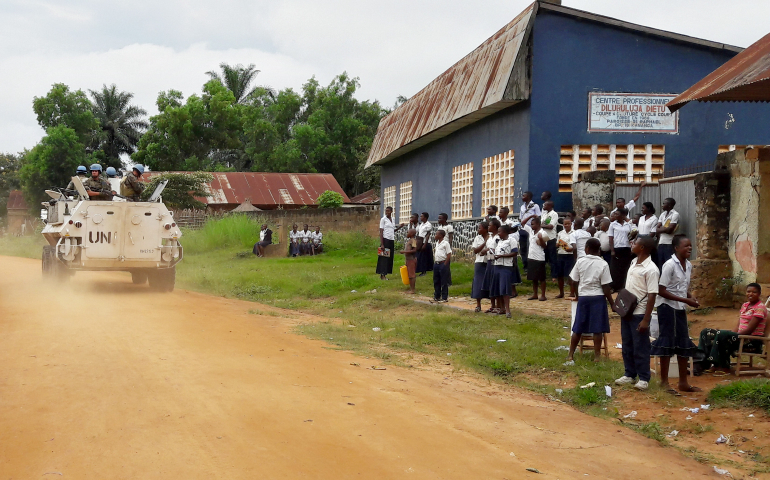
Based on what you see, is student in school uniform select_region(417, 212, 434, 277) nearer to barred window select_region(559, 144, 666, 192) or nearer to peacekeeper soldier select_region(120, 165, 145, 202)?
barred window select_region(559, 144, 666, 192)

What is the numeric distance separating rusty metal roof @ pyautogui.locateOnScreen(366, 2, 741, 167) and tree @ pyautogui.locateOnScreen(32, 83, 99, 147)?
103 ft

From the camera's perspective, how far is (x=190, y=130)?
4869 centimetres

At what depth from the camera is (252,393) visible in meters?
6.17

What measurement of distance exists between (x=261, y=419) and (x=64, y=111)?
161ft

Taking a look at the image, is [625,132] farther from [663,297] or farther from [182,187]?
[182,187]

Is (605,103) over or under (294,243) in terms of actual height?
over

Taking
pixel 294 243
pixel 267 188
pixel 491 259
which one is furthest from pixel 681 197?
pixel 267 188

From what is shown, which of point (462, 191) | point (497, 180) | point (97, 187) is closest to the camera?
point (97, 187)

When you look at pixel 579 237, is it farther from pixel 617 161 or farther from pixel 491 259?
pixel 617 161

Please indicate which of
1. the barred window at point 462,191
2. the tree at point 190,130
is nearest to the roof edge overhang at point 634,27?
the barred window at point 462,191

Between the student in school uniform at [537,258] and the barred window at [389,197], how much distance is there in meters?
16.9

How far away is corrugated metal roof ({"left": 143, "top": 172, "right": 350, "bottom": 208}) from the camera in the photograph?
1629 inches

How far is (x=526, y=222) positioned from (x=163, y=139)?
38815 millimetres

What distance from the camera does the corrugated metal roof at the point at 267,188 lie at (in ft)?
136
